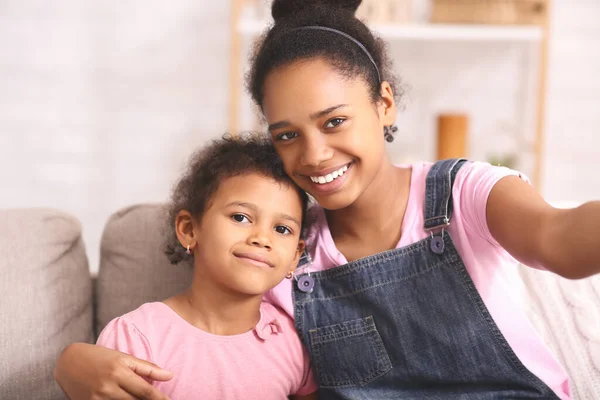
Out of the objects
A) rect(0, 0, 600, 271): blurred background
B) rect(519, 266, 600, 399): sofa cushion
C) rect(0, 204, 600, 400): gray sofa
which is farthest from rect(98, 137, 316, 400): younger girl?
rect(0, 0, 600, 271): blurred background

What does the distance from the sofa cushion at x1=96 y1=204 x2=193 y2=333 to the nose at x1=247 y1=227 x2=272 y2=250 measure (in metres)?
0.31

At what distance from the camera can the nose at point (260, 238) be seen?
3.94 feet

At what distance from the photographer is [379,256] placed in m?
1.28

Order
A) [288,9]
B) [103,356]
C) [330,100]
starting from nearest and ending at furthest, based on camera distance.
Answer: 1. [103,356]
2. [330,100]
3. [288,9]

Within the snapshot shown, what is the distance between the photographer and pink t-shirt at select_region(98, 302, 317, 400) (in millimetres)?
1188

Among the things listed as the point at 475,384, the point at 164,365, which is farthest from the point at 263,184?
the point at 475,384

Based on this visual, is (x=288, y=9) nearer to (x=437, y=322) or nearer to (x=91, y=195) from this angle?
(x=437, y=322)

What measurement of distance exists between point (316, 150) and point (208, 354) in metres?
0.43

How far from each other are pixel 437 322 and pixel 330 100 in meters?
0.47

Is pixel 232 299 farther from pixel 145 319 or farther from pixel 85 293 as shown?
pixel 85 293

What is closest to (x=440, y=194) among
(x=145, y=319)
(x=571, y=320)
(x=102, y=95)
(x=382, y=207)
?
(x=382, y=207)

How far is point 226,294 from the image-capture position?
4.16 ft

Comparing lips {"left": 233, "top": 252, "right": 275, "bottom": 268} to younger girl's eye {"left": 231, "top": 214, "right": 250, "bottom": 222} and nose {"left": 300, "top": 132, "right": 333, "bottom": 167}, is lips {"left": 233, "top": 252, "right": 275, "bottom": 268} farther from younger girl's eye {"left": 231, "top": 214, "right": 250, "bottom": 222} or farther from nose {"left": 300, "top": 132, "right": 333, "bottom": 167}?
nose {"left": 300, "top": 132, "right": 333, "bottom": 167}

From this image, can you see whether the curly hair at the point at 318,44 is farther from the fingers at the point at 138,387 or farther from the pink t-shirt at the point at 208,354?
the fingers at the point at 138,387
